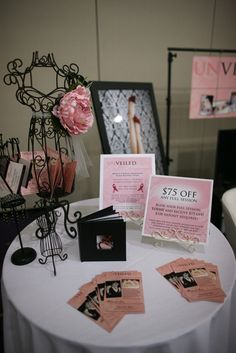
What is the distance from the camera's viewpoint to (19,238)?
102 centimetres

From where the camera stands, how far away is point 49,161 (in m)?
0.99

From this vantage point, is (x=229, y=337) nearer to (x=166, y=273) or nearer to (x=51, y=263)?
(x=166, y=273)

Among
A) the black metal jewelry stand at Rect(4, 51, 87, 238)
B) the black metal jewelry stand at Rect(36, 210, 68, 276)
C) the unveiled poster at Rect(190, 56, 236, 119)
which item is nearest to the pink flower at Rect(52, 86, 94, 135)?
the black metal jewelry stand at Rect(4, 51, 87, 238)

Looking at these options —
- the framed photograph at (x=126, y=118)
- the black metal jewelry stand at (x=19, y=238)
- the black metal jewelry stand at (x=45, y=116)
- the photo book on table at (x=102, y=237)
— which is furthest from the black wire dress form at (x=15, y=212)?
the framed photograph at (x=126, y=118)

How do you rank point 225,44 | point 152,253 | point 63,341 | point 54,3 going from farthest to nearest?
point 225,44 < point 54,3 < point 152,253 < point 63,341

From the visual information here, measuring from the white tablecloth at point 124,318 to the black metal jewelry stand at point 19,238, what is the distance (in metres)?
0.02

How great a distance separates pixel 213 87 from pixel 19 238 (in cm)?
202

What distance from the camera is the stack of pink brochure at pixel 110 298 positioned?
0.76 meters

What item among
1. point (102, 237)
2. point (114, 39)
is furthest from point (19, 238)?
point (114, 39)

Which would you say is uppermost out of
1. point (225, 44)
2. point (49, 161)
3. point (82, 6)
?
point (82, 6)

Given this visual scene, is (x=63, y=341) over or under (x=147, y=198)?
under

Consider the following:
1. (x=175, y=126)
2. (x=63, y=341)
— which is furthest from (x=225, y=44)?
(x=63, y=341)

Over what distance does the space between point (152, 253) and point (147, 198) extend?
0.76 ft

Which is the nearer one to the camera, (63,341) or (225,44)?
(63,341)
